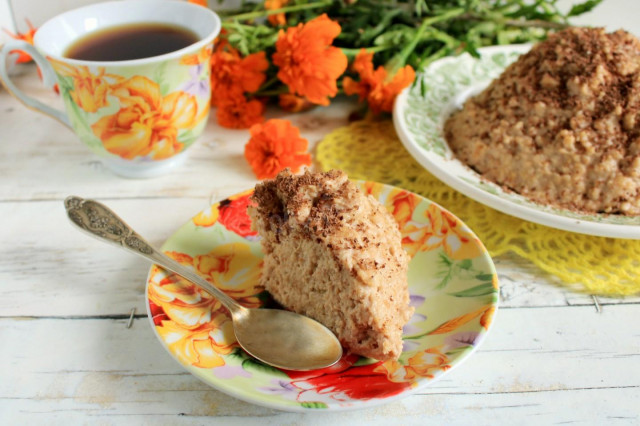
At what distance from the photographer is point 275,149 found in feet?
4.40

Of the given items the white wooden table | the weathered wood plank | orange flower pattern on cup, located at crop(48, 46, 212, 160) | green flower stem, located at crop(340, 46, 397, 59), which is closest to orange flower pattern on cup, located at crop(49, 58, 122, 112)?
orange flower pattern on cup, located at crop(48, 46, 212, 160)

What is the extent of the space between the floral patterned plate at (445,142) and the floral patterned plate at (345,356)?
0.11m

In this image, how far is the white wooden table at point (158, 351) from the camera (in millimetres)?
821

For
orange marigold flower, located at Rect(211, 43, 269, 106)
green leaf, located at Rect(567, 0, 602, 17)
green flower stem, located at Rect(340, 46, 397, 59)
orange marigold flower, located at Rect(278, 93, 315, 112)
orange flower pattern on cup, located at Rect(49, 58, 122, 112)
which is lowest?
orange marigold flower, located at Rect(278, 93, 315, 112)

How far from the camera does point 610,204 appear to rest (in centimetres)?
111

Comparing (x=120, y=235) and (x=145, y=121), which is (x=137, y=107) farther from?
(x=120, y=235)

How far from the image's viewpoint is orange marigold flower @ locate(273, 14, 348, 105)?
1379 millimetres

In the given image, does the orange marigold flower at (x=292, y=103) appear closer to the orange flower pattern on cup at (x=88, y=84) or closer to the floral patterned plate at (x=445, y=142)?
the floral patterned plate at (x=445, y=142)

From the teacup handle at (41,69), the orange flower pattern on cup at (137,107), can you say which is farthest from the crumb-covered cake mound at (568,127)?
the teacup handle at (41,69)

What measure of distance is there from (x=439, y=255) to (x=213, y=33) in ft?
2.40

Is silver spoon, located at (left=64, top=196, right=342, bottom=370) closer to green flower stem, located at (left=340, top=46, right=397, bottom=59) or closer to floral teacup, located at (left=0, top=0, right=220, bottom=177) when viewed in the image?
floral teacup, located at (left=0, top=0, right=220, bottom=177)

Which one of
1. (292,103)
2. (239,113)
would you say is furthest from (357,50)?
(239,113)

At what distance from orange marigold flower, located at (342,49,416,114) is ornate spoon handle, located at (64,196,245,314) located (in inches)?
29.8

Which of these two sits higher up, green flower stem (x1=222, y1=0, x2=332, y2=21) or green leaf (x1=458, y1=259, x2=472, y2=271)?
green flower stem (x1=222, y1=0, x2=332, y2=21)
